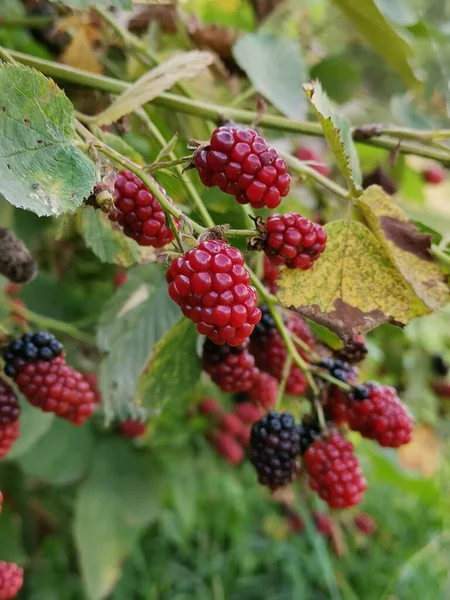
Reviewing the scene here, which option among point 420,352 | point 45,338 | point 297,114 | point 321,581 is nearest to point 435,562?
point 321,581

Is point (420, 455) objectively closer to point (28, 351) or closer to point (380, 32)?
point (380, 32)

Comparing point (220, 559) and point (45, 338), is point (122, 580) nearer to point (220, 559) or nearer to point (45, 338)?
point (220, 559)

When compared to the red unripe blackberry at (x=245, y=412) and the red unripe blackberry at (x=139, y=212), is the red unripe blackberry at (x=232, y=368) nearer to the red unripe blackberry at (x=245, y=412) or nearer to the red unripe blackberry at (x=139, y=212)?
the red unripe blackberry at (x=139, y=212)

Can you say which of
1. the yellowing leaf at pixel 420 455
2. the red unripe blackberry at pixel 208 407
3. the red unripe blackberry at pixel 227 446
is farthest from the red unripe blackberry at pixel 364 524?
the yellowing leaf at pixel 420 455

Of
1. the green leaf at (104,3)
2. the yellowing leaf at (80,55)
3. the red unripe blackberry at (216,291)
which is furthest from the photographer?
the yellowing leaf at (80,55)

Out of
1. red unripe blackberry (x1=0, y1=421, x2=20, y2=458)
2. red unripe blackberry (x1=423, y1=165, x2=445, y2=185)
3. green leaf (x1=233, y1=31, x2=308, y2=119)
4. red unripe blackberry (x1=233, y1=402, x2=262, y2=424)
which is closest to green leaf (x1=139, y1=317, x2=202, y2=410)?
red unripe blackberry (x1=0, y1=421, x2=20, y2=458)

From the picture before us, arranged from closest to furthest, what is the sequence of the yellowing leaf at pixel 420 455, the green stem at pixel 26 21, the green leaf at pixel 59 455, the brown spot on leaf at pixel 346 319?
the brown spot on leaf at pixel 346 319
the green stem at pixel 26 21
the green leaf at pixel 59 455
the yellowing leaf at pixel 420 455

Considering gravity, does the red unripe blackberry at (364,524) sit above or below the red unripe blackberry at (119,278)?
below

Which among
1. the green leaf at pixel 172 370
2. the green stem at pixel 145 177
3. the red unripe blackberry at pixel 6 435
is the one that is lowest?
the red unripe blackberry at pixel 6 435
